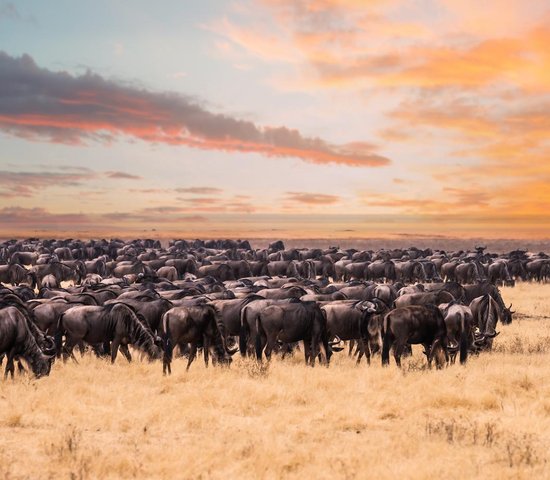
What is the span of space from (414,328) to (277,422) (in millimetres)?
6896

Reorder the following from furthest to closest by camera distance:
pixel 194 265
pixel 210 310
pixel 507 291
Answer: pixel 194 265 → pixel 507 291 → pixel 210 310

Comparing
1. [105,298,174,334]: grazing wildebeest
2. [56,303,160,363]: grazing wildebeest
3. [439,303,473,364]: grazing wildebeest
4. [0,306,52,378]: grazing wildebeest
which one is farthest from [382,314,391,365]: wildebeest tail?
[0,306,52,378]: grazing wildebeest

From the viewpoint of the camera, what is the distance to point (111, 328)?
1838cm

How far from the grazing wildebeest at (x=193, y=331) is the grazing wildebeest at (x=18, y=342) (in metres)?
3.24

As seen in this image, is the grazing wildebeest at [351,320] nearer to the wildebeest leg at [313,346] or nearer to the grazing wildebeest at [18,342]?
the wildebeest leg at [313,346]

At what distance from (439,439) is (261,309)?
8.53 m

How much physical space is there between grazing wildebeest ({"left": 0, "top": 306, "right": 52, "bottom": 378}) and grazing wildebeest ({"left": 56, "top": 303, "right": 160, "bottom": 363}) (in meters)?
2.31

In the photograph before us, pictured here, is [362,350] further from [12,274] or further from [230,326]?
[12,274]

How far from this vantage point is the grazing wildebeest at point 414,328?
18078mm

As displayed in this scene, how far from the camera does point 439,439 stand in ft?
37.6

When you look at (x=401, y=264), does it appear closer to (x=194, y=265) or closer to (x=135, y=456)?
(x=194, y=265)

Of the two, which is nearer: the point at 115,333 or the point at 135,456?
the point at 135,456

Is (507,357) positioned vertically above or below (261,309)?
below

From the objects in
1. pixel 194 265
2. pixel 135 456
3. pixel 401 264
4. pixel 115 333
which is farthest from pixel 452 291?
pixel 194 265
